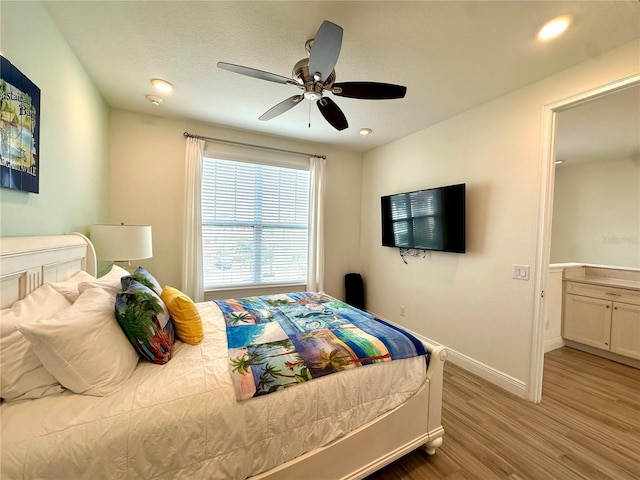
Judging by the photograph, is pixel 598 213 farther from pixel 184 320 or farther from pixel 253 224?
pixel 184 320

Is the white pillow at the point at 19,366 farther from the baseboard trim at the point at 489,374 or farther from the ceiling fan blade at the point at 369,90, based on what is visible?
the baseboard trim at the point at 489,374

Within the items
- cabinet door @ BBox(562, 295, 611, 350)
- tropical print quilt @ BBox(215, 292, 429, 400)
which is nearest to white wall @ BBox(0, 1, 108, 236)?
tropical print quilt @ BBox(215, 292, 429, 400)

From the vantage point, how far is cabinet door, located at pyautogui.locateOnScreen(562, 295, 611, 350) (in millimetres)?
2881

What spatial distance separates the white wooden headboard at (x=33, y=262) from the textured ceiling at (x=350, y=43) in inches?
57.3

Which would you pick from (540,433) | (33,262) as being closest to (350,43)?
(33,262)

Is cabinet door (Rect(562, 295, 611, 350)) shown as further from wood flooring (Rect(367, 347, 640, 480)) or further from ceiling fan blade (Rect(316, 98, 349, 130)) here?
ceiling fan blade (Rect(316, 98, 349, 130))

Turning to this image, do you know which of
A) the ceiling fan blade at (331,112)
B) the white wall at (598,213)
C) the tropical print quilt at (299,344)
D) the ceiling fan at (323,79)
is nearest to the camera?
the tropical print quilt at (299,344)

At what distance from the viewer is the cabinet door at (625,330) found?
2662mm

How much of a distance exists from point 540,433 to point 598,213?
13.1 ft

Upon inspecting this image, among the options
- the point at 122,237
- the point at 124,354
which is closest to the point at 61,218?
the point at 122,237

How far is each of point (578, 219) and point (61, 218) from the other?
664cm

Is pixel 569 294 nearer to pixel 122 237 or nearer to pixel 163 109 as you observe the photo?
pixel 122 237

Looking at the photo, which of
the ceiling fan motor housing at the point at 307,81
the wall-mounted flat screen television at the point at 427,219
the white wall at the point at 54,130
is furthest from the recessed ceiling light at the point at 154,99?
the wall-mounted flat screen television at the point at 427,219

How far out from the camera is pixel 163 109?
2840 millimetres
